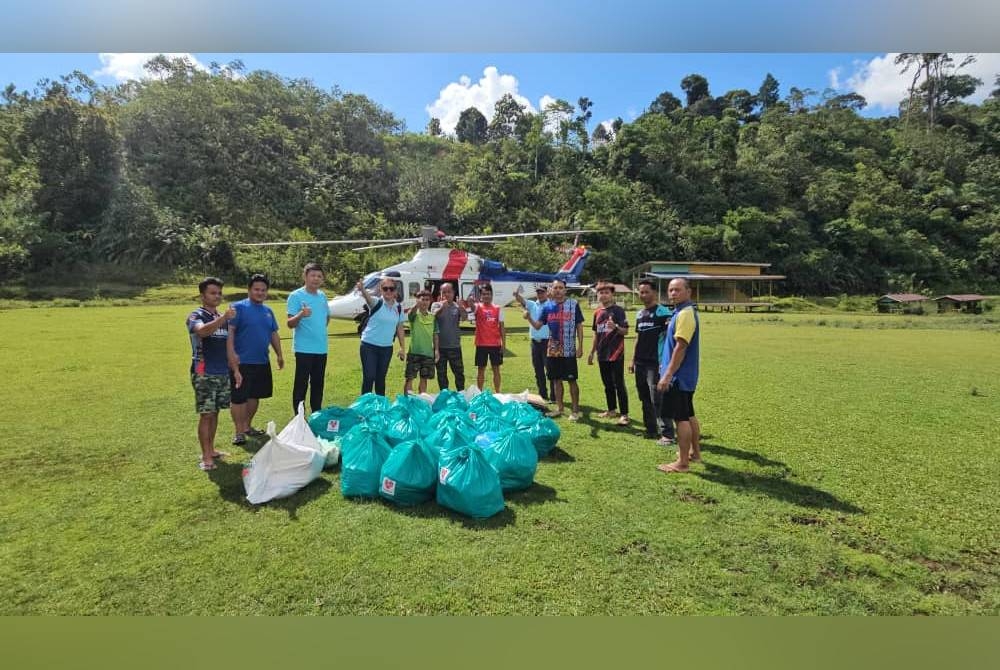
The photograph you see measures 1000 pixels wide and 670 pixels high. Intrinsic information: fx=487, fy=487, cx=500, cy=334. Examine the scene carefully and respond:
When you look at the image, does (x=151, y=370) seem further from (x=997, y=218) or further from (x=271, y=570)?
(x=997, y=218)

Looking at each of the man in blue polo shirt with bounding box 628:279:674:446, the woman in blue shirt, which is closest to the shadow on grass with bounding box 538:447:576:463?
the man in blue polo shirt with bounding box 628:279:674:446

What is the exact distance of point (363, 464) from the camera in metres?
3.14

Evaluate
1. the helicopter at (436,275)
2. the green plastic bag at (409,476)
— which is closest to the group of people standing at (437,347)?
the green plastic bag at (409,476)

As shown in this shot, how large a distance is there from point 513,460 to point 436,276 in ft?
31.1

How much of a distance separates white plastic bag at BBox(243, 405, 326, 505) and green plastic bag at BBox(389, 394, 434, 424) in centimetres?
86

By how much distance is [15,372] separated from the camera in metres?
6.87

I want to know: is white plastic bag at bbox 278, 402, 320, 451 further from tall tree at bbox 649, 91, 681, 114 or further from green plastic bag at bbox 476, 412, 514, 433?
tall tree at bbox 649, 91, 681, 114

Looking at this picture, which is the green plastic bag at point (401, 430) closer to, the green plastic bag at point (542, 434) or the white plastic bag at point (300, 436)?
the white plastic bag at point (300, 436)

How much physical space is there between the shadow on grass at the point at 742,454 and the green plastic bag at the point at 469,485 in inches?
93.8

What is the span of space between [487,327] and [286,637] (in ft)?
13.2

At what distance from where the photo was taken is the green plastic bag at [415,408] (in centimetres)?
409

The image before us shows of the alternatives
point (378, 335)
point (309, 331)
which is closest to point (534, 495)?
point (378, 335)

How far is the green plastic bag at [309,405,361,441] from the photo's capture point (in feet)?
13.3

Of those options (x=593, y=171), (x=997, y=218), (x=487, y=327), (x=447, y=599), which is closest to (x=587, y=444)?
(x=487, y=327)
